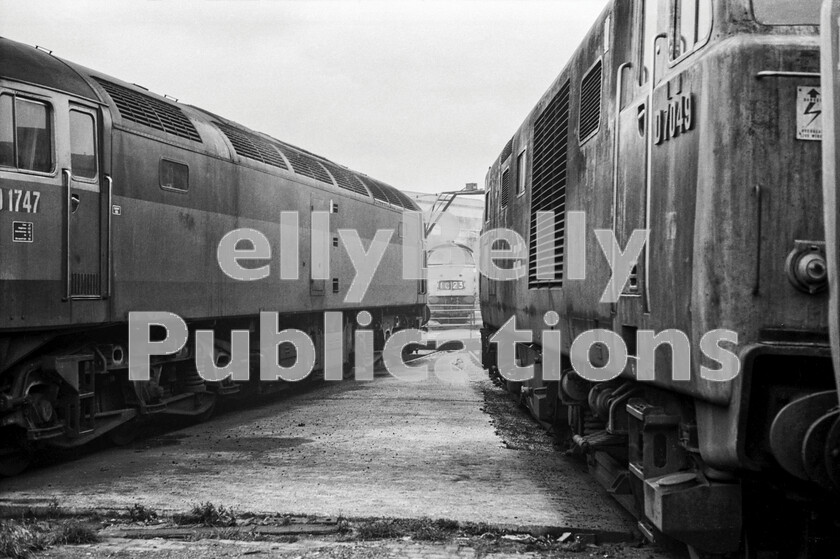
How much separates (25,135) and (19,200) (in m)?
0.60

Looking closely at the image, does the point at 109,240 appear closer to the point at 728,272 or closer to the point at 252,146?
the point at 252,146

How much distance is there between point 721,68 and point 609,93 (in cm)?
173

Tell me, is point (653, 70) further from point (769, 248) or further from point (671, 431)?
point (671, 431)

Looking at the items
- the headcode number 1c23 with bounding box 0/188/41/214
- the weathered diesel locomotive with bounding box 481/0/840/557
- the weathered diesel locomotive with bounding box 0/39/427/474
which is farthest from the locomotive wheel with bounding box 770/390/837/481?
the headcode number 1c23 with bounding box 0/188/41/214

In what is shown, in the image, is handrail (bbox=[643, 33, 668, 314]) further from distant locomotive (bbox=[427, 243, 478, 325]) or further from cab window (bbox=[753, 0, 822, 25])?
distant locomotive (bbox=[427, 243, 478, 325])

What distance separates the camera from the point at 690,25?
4090mm

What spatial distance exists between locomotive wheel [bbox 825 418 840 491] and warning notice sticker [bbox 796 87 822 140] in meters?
1.20

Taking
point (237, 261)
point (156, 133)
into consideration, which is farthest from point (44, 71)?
point (237, 261)

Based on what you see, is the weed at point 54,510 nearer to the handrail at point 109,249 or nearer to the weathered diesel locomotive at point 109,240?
the weathered diesel locomotive at point 109,240

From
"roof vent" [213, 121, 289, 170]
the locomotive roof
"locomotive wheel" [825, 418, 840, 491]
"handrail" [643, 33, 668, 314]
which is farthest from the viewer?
"roof vent" [213, 121, 289, 170]

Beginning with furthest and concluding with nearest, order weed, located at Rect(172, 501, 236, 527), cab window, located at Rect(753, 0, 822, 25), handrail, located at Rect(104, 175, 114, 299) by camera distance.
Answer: handrail, located at Rect(104, 175, 114, 299)
weed, located at Rect(172, 501, 236, 527)
cab window, located at Rect(753, 0, 822, 25)

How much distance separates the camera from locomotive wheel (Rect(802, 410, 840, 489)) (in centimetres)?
337

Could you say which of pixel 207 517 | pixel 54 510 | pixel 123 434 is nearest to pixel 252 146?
pixel 123 434

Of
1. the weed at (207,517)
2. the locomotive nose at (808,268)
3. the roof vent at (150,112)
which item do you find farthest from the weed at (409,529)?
the roof vent at (150,112)
